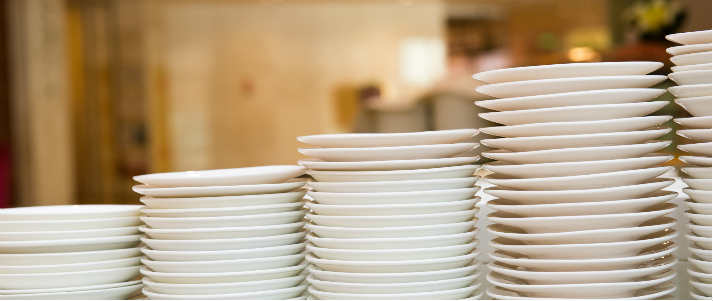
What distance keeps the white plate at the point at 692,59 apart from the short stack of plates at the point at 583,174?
25 millimetres

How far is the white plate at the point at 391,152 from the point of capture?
2.48 ft

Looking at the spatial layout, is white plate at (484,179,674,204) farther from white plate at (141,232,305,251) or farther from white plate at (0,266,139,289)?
white plate at (0,266,139,289)

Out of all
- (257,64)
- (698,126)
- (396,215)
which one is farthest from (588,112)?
(257,64)

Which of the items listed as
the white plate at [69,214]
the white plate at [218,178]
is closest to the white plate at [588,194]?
the white plate at [218,178]

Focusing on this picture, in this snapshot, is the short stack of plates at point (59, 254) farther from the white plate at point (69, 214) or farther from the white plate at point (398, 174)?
the white plate at point (398, 174)

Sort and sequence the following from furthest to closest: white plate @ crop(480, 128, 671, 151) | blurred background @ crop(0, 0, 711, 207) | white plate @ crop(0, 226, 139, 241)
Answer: blurred background @ crop(0, 0, 711, 207) → white plate @ crop(0, 226, 139, 241) → white plate @ crop(480, 128, 671, 151)

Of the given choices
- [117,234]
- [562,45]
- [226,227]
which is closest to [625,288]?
[226,227]

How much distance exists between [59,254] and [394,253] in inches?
15.0

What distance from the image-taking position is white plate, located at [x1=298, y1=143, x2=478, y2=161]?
2.48 feet

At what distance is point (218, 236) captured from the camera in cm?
79

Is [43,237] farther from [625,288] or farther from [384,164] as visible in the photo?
[625,288]

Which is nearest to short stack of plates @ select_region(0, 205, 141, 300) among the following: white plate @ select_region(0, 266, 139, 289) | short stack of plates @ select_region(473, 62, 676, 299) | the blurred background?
white plate @ select_region(0, 266, 139, 289)

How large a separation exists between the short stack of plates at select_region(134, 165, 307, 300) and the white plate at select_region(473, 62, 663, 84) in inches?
10.6

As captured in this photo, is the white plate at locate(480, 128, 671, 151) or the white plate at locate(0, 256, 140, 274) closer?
the white plate at locate(480, 128, 671, 151)
